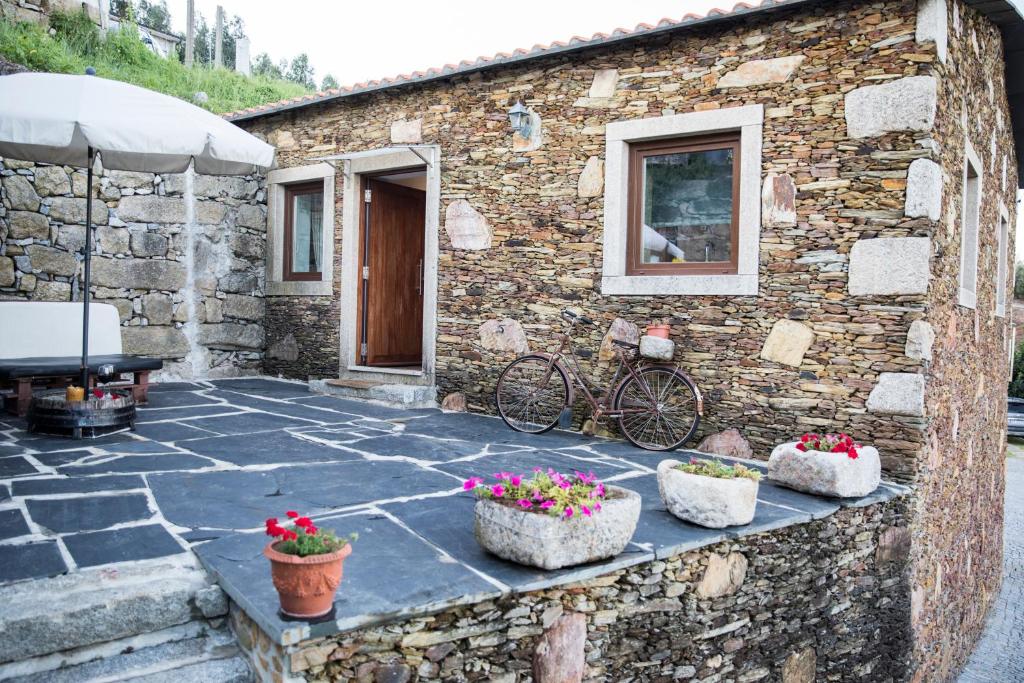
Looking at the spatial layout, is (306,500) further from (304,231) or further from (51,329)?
(304,231)

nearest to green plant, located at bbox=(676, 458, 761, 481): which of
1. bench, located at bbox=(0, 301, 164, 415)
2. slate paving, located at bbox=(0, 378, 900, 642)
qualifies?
slate paving, located at bbox=(0, 378, 900, 642)

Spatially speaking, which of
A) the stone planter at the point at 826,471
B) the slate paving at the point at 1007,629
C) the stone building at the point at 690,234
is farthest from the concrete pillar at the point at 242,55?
the stone planter at the point at 826,471

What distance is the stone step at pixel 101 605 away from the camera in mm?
2246

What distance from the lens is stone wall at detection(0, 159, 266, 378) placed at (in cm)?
669

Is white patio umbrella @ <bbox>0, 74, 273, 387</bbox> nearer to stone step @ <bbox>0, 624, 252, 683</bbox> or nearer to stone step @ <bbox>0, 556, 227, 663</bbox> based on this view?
stone step @ <bbox>0, 556, 227, 663</bbox>

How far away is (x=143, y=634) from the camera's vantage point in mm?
2457

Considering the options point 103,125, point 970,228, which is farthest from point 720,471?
point 970,228

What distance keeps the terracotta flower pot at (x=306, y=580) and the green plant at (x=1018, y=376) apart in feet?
69.3

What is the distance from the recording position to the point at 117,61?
14.1 meters

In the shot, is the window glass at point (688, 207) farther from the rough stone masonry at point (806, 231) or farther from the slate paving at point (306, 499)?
the slate paving at point (306, 499)

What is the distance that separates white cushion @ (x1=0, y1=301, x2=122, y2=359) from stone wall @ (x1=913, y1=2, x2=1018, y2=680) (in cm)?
637

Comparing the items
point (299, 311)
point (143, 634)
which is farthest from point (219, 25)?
point (143, 634)

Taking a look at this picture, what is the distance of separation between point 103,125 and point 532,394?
347 cm

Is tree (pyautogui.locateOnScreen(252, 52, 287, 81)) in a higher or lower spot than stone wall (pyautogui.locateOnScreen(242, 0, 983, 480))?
higher
